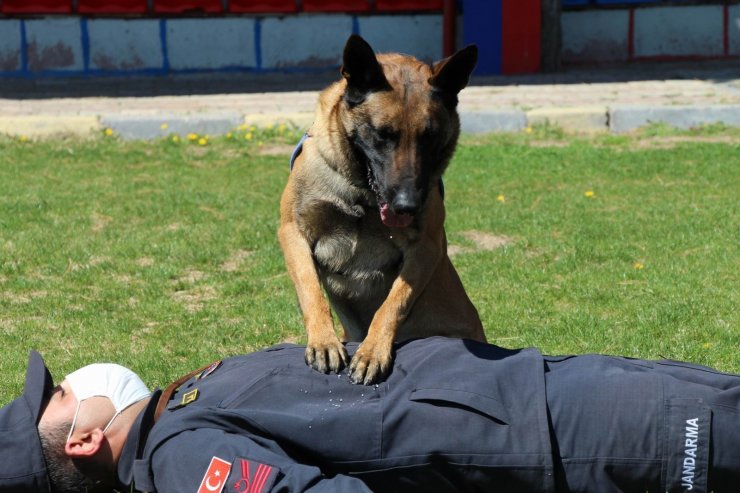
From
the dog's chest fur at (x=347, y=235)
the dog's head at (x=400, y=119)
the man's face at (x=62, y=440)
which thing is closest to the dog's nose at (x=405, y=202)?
the dog's head at (x=400, y=119)

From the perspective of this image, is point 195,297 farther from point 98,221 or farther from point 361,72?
point 361,72

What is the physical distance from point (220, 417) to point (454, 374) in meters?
0.73

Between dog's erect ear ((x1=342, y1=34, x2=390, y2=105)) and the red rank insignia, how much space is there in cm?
182

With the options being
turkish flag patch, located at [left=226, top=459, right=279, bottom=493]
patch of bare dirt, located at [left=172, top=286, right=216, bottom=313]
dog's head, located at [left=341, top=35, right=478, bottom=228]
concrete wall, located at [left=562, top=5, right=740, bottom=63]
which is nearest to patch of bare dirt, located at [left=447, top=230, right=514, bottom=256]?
patch of bare dirt, located at [left=172, top=286, right=216, bottom=313]

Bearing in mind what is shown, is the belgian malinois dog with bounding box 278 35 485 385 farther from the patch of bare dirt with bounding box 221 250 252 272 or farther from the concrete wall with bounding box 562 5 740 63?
the concrete wall with bounding box 562 5 740 63

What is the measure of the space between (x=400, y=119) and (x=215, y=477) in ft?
5.68

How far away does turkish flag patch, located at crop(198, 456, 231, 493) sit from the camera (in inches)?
114

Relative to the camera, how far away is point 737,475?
3.18 m

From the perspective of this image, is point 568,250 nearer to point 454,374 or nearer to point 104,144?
point 454,374

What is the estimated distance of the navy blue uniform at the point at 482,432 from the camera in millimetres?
3129

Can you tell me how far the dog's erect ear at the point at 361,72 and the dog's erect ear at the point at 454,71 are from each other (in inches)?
8.3

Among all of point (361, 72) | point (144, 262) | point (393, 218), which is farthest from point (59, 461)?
point (144, 262)

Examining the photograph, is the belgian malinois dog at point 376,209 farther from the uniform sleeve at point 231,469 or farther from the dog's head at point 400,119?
the uniform sleeve at point 231,469

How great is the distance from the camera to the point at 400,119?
4094 millimetres
